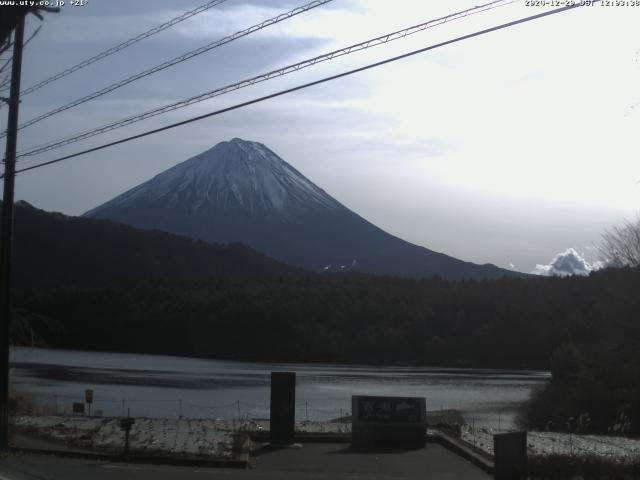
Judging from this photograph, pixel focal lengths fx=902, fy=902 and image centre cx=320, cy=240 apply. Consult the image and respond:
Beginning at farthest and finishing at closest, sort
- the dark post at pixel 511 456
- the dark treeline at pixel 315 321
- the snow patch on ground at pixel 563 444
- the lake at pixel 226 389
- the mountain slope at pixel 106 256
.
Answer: the mountain slope at pixel 106 256
the dark treeline at pixel 315 321
the lake at pixel 226 389
the snow patch on ground at pixel 563 444
the dark post at pixel 511 456

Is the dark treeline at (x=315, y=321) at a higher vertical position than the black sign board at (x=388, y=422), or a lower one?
higher

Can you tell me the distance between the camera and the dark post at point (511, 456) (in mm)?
14125

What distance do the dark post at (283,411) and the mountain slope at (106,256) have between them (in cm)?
13245

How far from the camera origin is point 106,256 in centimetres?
16562

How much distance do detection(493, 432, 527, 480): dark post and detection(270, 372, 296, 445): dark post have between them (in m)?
7.70

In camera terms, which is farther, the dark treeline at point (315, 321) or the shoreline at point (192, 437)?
the dark treeline at point (315, 321)

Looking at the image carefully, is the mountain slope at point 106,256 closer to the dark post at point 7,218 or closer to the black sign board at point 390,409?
the dark post at point 7,218

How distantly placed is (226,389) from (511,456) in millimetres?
45653

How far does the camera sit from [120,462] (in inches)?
740

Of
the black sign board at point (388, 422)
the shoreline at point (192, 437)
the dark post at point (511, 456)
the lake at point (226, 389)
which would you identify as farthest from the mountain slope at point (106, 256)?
the dark post at point (511, 456)

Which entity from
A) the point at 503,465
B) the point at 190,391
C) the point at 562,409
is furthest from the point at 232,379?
the point at 503,465

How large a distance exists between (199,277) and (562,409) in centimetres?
13502

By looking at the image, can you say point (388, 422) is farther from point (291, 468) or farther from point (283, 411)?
point (291, 468)

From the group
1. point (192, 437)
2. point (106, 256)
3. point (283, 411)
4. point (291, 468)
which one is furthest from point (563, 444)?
point (106, 256)
